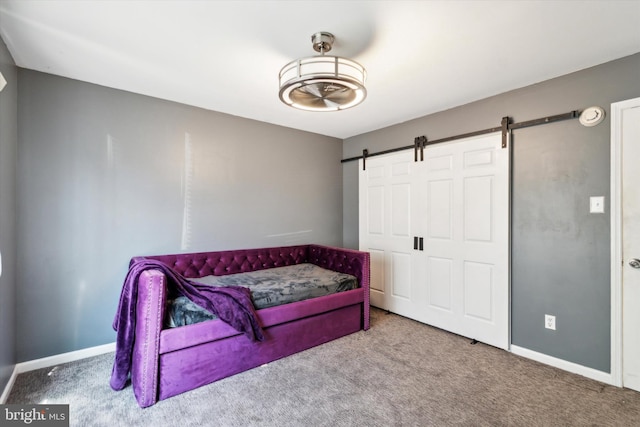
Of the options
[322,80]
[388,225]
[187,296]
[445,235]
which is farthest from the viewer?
[388,225]

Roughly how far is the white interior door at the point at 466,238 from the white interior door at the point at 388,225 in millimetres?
211

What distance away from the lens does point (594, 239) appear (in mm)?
2350

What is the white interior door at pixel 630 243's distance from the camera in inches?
84.4

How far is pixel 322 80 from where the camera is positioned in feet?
5.94

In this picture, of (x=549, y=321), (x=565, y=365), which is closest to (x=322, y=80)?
(x=549, y=321)

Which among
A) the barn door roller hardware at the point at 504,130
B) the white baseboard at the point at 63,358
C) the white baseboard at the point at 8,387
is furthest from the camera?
the barn door roller hardware at the point at 504,130

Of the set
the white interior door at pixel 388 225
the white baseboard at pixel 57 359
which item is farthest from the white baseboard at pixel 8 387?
the white interior door at pixel 388 225

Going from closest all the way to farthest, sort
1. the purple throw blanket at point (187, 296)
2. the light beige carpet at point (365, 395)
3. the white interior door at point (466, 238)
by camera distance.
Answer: the light beige carpet at point (365, 395) < the purple throw blanket at point (187, 296) < the white interior door at point (466, 238)

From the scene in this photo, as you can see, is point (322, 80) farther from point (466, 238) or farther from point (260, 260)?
point (260, 260)

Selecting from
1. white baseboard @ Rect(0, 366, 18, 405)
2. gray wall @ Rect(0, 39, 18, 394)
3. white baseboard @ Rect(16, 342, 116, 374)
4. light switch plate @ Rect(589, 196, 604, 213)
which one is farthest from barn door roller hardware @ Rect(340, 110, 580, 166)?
white baseboard @ Rect(0, 366, 18, 405)

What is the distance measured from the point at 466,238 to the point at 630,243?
120 cm

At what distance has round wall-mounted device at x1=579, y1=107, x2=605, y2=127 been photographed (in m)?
2.31

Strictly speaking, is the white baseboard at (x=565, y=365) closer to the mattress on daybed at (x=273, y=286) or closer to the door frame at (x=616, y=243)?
the door frame at (x=616, y=243)

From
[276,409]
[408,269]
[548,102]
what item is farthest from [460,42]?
[276,409]
